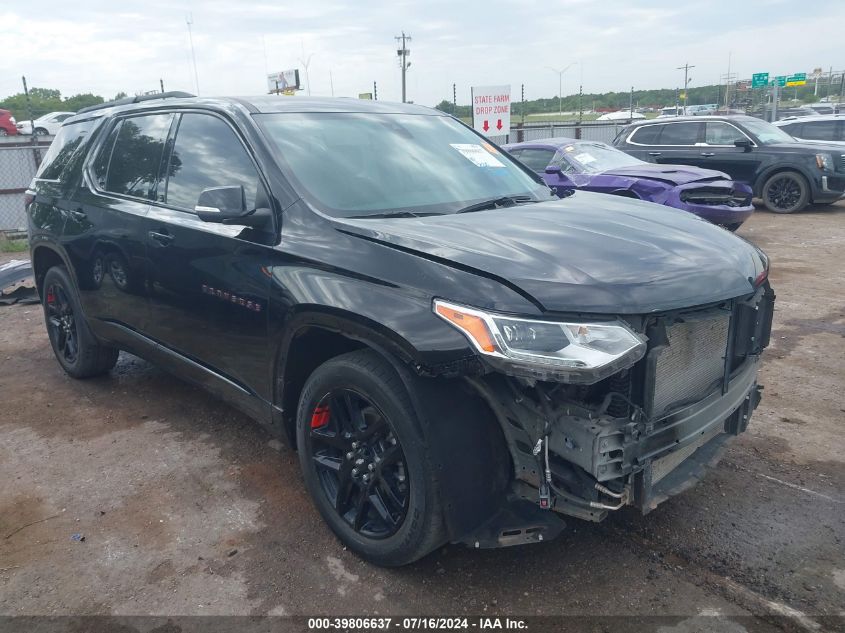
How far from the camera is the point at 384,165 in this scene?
3.51 meters

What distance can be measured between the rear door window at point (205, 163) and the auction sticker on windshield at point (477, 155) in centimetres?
118

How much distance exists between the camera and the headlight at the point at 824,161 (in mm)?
12312

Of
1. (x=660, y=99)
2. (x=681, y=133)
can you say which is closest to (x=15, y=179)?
(x=681, y=133)

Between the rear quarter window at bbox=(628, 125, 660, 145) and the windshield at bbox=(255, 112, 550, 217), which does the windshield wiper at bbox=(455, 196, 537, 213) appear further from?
the rear quarter window at bbox=(628, 125, 660, 145)

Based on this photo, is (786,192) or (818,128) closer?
(786,192)

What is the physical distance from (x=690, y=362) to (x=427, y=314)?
103cm

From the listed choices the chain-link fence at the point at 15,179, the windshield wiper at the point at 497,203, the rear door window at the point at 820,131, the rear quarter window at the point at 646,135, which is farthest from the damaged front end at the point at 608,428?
the rear door window at the point at 820,131

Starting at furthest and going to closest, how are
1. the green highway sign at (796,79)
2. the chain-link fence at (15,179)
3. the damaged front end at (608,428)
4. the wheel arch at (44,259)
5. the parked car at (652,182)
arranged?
the green highway sign at (796,79) → the chain-link fence at (15,179) → the parked car at (652,182) → the wheel arch at (44,259) → the damaged front end at (608,428)

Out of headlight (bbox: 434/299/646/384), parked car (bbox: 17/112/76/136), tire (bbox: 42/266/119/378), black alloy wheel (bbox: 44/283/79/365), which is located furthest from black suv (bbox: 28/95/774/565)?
parked car (bbox: 17/112/76/136)

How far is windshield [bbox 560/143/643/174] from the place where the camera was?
31.7 ft

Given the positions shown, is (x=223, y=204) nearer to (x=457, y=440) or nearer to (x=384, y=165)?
(x=384, y=165)

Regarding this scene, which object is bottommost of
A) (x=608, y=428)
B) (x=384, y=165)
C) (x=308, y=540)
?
(x=308, y=540)

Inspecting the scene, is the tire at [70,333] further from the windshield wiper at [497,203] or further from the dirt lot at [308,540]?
the windshield wiper at [497,203]

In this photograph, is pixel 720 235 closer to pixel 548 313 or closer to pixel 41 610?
pixel 548 313
